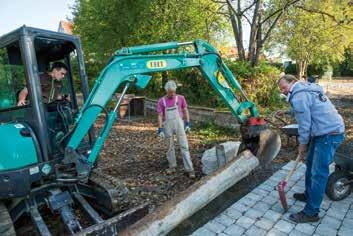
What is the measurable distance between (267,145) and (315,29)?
1731 cm

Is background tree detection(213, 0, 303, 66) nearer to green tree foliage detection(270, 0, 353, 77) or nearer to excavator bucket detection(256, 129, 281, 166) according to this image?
green tree foliage detection(270, 0, 353, 77)

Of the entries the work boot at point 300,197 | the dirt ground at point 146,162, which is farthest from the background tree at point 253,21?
the work boot at point 300,197

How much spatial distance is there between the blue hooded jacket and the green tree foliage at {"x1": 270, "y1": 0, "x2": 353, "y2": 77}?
1090cm

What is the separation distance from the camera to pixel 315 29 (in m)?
20.3

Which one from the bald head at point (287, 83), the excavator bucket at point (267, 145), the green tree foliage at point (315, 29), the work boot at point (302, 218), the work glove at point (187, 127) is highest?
the green tree foliage at point (315, 29)

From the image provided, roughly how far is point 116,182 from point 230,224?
5.50ft

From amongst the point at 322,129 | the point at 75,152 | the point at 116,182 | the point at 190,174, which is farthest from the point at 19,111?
the point at 322,129

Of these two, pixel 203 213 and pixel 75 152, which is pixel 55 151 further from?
pixel 203 213

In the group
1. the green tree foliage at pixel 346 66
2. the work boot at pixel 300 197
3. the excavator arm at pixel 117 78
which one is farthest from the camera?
the green tree foliage at pixel 346 66

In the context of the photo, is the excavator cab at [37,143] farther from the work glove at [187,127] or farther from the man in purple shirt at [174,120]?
the work glove at [187,127]

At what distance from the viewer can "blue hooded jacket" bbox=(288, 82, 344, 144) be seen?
4105 mm

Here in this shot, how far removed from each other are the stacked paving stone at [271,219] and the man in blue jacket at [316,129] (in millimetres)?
190

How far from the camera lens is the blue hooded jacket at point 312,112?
4.11 metres

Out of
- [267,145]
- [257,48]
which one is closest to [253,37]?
[257,48]
